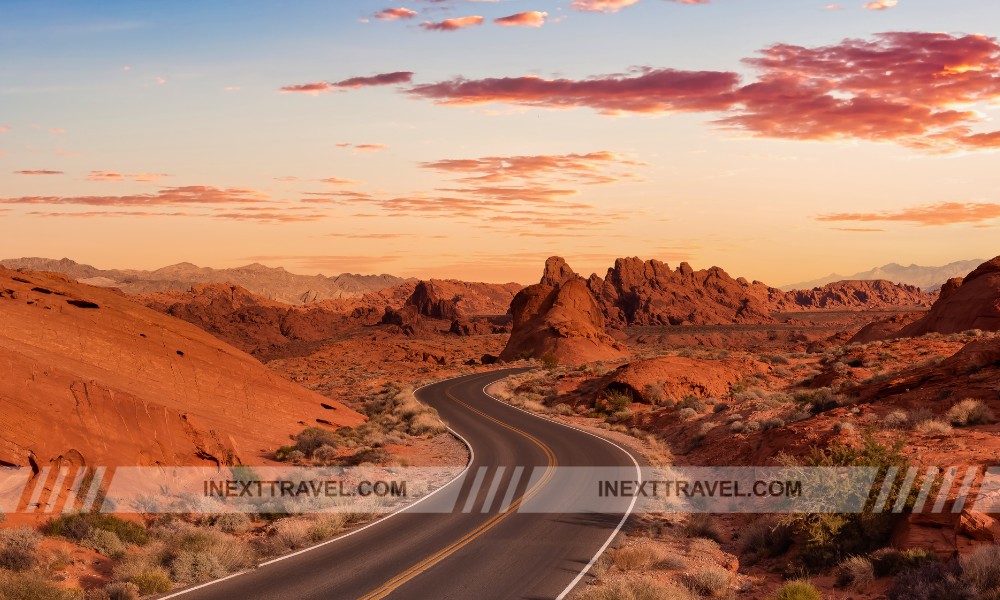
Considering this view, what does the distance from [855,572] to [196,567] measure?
12908 mm

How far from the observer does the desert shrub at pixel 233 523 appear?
63.0 ft

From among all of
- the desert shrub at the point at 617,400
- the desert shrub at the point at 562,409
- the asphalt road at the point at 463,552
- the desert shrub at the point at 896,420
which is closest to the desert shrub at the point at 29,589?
the asphalt road at the point at 463,552

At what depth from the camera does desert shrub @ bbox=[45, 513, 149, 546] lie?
16828 millimetres

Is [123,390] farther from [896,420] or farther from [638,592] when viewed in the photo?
[896,420]

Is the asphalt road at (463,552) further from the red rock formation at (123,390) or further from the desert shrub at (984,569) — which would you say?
the red rock formation at (123,390)

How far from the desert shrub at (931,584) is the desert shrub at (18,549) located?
52.1 feet

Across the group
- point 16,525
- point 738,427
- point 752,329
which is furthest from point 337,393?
point 752,329

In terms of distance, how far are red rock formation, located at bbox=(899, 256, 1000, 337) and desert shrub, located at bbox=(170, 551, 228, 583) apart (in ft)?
193

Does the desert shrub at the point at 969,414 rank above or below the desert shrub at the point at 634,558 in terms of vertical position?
above

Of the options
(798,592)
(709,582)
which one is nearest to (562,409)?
(709,582)

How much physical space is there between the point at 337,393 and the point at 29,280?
35.1 m

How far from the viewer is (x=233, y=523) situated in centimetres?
1938

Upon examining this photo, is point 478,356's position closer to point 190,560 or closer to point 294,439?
point 294,439

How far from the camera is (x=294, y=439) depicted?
3266 cm
